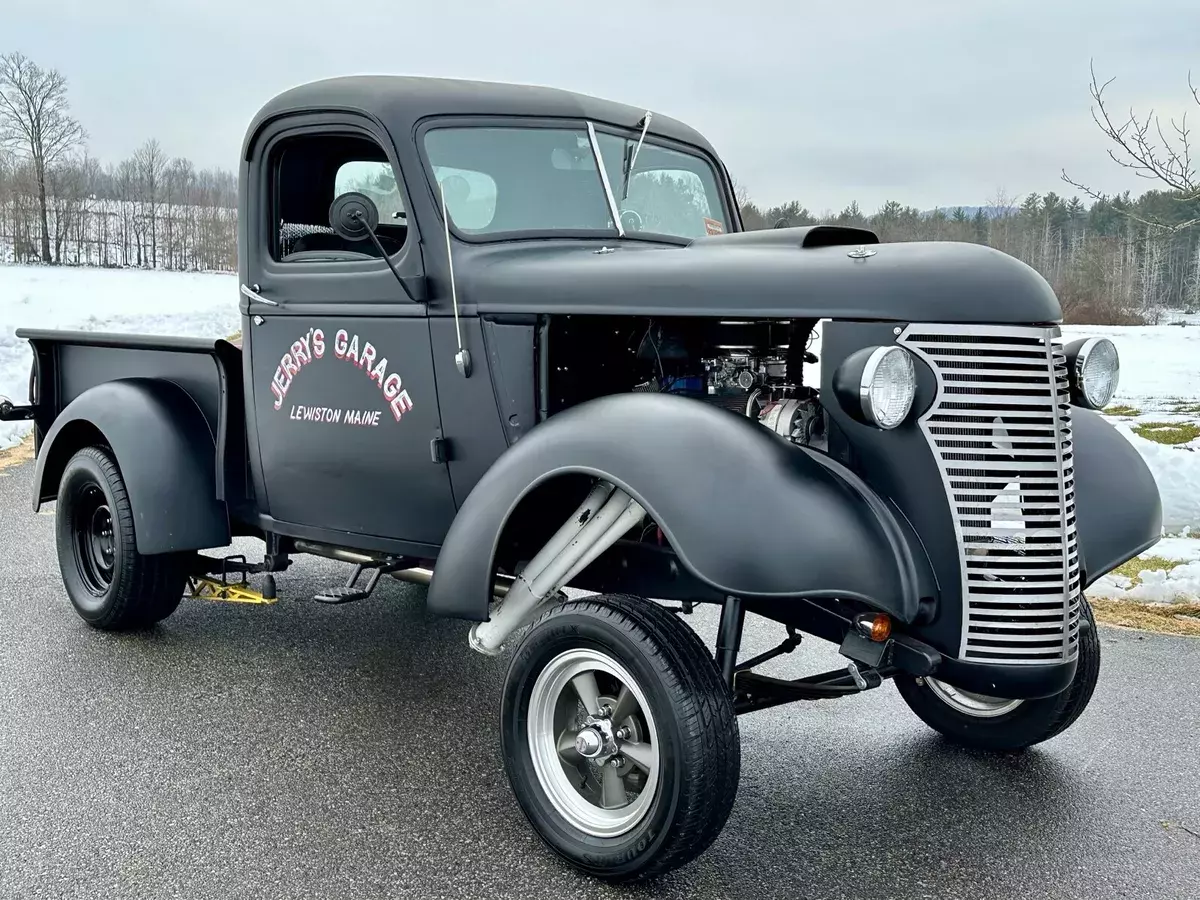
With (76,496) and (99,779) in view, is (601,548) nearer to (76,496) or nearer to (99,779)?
(99,779)

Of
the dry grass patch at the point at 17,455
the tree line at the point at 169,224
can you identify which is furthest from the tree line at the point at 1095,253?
the dry grass patch at the point at 17,455

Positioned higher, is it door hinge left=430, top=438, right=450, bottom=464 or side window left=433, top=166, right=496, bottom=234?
side window left=433, top=166, right=496, bottom=234

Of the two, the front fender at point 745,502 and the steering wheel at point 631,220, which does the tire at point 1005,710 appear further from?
the steering wheel at point 631,220

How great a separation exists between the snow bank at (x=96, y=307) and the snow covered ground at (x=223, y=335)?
0.08ft

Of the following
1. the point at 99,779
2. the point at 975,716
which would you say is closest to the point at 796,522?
the point at 975,716

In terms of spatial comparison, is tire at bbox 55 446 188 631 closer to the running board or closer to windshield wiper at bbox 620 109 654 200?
the running board

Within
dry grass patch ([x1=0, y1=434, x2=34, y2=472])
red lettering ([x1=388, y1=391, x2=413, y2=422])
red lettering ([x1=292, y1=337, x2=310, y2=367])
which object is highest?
red lettering ([x1=292, y1=337, x2=310, y2=367])

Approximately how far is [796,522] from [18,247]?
56009 millimetres

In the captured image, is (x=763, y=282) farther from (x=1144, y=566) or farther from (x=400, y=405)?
(x=1144, y=566)

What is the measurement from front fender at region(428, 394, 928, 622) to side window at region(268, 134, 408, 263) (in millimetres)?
1544

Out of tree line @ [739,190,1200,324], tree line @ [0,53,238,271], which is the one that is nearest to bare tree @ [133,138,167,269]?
tree line @ [0,53,238,271]

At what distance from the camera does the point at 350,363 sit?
156 inches

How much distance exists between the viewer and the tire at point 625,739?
8.95ft

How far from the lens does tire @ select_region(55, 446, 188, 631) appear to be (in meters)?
4.72
